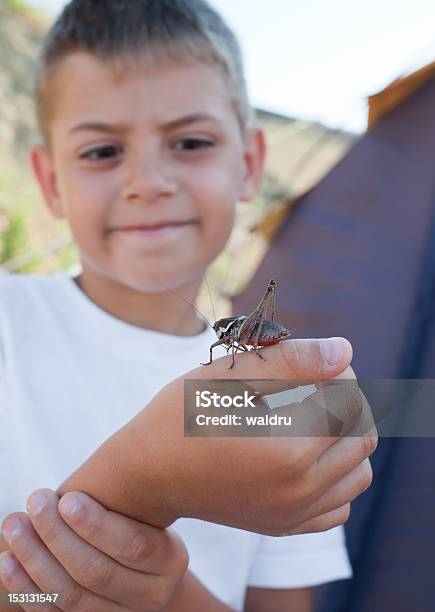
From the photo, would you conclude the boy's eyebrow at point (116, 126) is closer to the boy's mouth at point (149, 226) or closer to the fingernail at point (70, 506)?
the boy's mouth at point (149, 226)

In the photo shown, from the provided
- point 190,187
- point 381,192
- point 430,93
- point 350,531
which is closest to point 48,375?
point 190,187

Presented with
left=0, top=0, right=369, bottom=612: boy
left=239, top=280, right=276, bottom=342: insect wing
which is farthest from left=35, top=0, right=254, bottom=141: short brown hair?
left=239, top=280, right=276, bottom=342: insect wing

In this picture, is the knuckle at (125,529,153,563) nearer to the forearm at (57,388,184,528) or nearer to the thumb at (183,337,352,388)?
the forearm at (57,388,184,528)

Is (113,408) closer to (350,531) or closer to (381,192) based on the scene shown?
(350,531)

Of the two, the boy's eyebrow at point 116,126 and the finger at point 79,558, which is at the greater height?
the boy's eyebrow at point 116,126

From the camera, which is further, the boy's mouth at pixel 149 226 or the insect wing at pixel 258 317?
the boy's mouth at pixel 149 226

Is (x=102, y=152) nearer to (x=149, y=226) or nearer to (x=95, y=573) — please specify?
(x=149, y=226)

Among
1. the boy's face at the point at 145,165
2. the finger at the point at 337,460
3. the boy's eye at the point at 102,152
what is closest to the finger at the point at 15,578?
the finger at the point at 337,460
